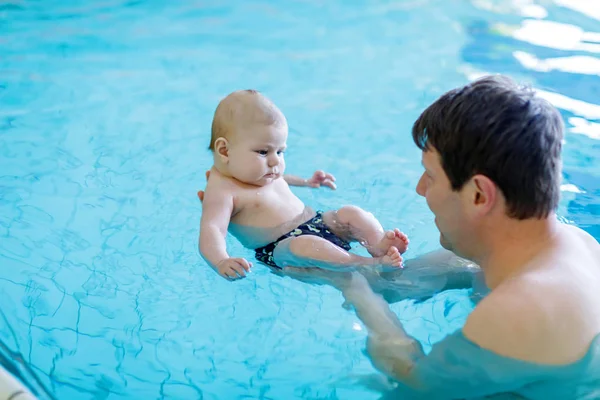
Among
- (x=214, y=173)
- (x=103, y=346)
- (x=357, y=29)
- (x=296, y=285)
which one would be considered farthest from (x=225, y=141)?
(x=357, y=29)

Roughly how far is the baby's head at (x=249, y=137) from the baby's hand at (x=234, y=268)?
20.5 inches

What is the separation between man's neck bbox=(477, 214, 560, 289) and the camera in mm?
2018

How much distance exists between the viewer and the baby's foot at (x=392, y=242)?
261cm

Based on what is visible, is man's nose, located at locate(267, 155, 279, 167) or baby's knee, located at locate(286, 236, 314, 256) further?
man's nose, located at locate(267, 155, 279, 167)

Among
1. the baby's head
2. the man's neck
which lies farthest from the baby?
the man's neck

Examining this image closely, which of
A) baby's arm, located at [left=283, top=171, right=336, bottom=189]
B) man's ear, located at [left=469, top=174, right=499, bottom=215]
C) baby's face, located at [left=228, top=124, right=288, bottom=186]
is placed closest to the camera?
man's ear, located at [left=469, top=174, right=499, bottom=215]

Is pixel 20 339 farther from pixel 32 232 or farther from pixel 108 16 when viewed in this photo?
pixel 108 16

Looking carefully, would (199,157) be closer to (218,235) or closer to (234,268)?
(218,235)

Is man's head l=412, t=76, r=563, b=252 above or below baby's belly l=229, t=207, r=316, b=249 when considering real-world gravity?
above

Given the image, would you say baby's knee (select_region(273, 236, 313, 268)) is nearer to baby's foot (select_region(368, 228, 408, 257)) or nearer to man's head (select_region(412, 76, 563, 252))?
baby's foot (select_region(368, 228, 408, 257))

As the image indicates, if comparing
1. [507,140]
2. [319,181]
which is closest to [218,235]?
[319,181]

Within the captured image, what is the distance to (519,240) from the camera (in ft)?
6.71

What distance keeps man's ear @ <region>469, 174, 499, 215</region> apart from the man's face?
5 cm

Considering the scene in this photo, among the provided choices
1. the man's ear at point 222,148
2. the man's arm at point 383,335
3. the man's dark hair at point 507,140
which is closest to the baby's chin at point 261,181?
the man's ear at point 222,148
